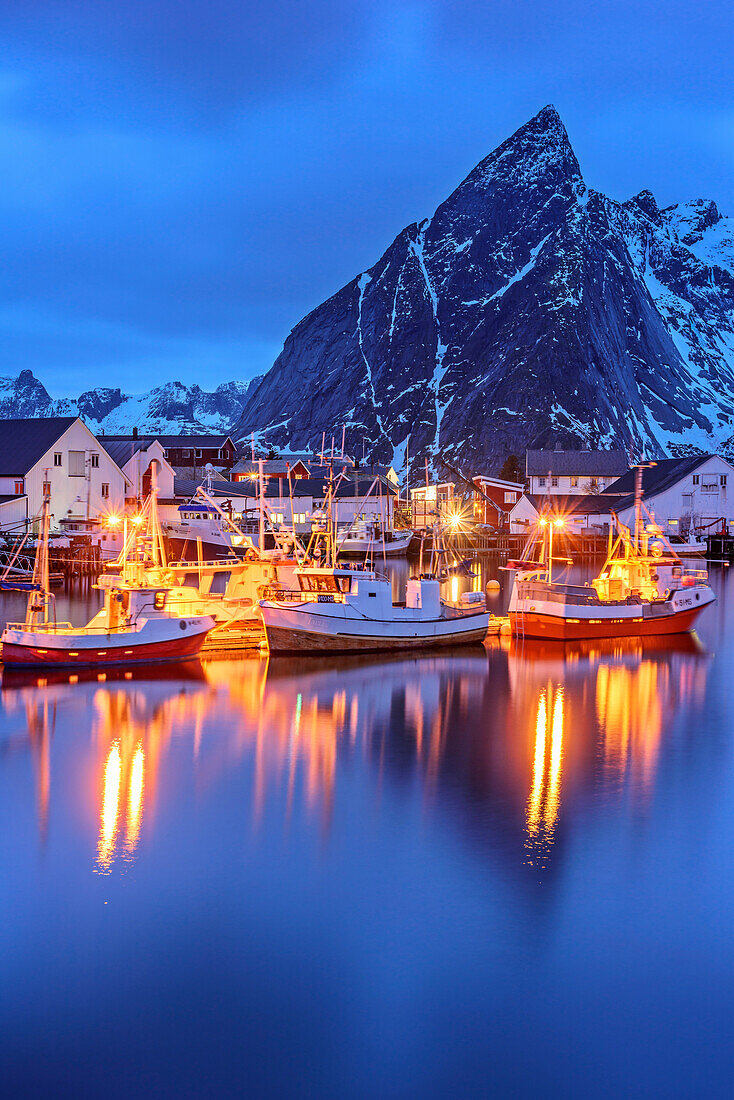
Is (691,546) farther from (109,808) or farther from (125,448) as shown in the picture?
Answer: (109,808)

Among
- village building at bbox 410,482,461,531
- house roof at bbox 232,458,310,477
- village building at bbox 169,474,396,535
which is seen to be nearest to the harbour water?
village building at bbox 169,474,396,535

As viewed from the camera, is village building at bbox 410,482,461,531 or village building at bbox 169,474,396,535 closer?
village building at bbox 169,474,396,535

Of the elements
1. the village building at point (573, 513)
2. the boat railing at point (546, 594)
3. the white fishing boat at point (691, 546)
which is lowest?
the boat railing at point (546, 594)

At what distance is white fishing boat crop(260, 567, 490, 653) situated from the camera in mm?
35344

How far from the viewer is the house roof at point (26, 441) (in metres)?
67.9

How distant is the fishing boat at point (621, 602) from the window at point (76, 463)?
4003 centimetres

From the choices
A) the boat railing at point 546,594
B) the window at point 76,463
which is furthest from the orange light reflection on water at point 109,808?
the window at point 76,463

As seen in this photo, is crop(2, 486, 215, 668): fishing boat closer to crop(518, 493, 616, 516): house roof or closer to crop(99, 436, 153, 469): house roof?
crop(99, 436, 153, 469): house roof

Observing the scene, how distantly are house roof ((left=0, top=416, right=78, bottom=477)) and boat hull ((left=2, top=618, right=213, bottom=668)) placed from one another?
38.7m

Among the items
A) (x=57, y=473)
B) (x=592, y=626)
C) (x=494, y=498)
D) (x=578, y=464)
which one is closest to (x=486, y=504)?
(x=494, y=498)

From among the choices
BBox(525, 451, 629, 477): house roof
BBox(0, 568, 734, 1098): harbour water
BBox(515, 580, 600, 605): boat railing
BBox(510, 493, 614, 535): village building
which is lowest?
BBox(0, 568, 734, 1098): harbour water

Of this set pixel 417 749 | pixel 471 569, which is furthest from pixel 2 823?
pixel 471 569

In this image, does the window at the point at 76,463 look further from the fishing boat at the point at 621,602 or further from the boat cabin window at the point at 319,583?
the boat cabin window at the point at 319,583

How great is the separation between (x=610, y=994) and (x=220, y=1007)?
5.23 meters
